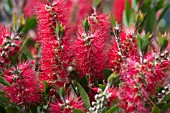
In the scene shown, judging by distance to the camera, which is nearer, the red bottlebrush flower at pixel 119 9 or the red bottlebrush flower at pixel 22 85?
the red bottlebrush flower at pixel 22 85

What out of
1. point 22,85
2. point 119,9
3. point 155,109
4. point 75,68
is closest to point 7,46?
point 22,85

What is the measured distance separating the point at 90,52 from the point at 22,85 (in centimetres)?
25

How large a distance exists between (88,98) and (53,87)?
6.6 inches

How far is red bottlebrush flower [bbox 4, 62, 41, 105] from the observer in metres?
1.47

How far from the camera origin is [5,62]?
153 centimetres

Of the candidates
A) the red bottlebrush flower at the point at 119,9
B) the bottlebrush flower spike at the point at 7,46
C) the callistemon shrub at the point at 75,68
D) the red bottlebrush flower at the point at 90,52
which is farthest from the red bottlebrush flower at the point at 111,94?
the red bottlebrush flower at the point at 119,9

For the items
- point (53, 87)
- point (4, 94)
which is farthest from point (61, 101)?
point (4, 94)

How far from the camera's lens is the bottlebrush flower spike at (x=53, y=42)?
153 centimetres

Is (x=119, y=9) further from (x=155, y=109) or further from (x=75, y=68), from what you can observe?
(x=155, y=109)

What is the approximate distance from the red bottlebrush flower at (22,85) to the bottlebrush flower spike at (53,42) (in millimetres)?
71

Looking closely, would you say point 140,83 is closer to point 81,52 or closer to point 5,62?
point 81,52

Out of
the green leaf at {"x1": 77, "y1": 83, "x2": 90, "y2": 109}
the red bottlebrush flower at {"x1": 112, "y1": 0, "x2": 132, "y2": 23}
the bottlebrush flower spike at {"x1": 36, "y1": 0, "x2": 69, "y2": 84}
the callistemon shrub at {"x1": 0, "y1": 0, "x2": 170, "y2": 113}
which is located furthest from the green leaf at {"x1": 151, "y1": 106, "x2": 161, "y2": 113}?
the red bottlebrush flower at {"x1": 112, "y1": 0, "x2": 132, "y2": 23}

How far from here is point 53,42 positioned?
5.02 feet

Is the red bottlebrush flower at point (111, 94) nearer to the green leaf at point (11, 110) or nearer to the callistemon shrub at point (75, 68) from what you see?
the callistemon shrub at point (75, 68)
